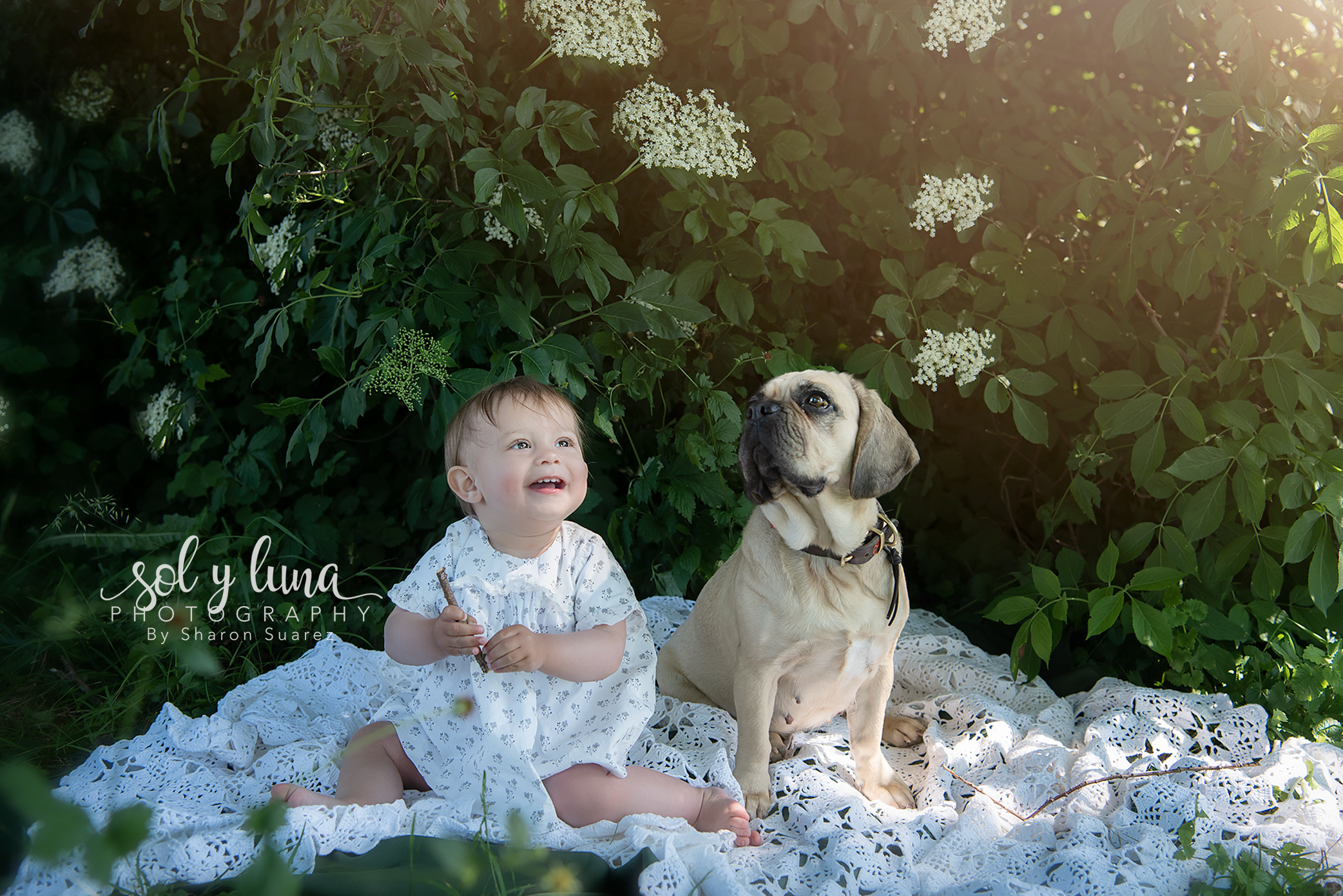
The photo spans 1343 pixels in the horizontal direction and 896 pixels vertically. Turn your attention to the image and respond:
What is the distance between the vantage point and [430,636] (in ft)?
5.80

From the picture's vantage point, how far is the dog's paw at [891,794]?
2.04 m

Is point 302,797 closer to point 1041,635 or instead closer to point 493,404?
point 493,404

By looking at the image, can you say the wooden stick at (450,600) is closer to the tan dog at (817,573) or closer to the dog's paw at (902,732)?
Result: the tan dog at (817,573)

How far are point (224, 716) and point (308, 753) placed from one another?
12.3 inches

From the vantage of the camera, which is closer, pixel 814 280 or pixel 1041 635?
pixel 1041 635

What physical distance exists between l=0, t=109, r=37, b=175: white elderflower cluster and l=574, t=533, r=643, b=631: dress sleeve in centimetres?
313

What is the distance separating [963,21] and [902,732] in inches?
73.6

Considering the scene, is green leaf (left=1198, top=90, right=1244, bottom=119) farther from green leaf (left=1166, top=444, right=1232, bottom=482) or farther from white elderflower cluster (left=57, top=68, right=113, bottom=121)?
white elderflower cluster (left=57, top=68, right=113, bottom=121)

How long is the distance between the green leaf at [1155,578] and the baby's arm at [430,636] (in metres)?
1.62

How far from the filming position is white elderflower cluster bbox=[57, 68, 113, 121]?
139 inches

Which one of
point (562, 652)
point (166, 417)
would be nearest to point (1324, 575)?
point (562, 652)

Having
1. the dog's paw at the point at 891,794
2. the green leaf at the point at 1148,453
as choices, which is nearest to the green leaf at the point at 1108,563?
the green leaf at the point at 1148,453

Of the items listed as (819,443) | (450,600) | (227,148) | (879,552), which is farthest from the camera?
(227,148)

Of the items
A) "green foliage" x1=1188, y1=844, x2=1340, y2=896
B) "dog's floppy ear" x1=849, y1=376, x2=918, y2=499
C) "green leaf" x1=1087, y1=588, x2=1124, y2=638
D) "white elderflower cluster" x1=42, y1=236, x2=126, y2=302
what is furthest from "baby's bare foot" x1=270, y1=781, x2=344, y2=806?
"white elderflower cluster" x1=42, y1=236, x2=126, y2=302
